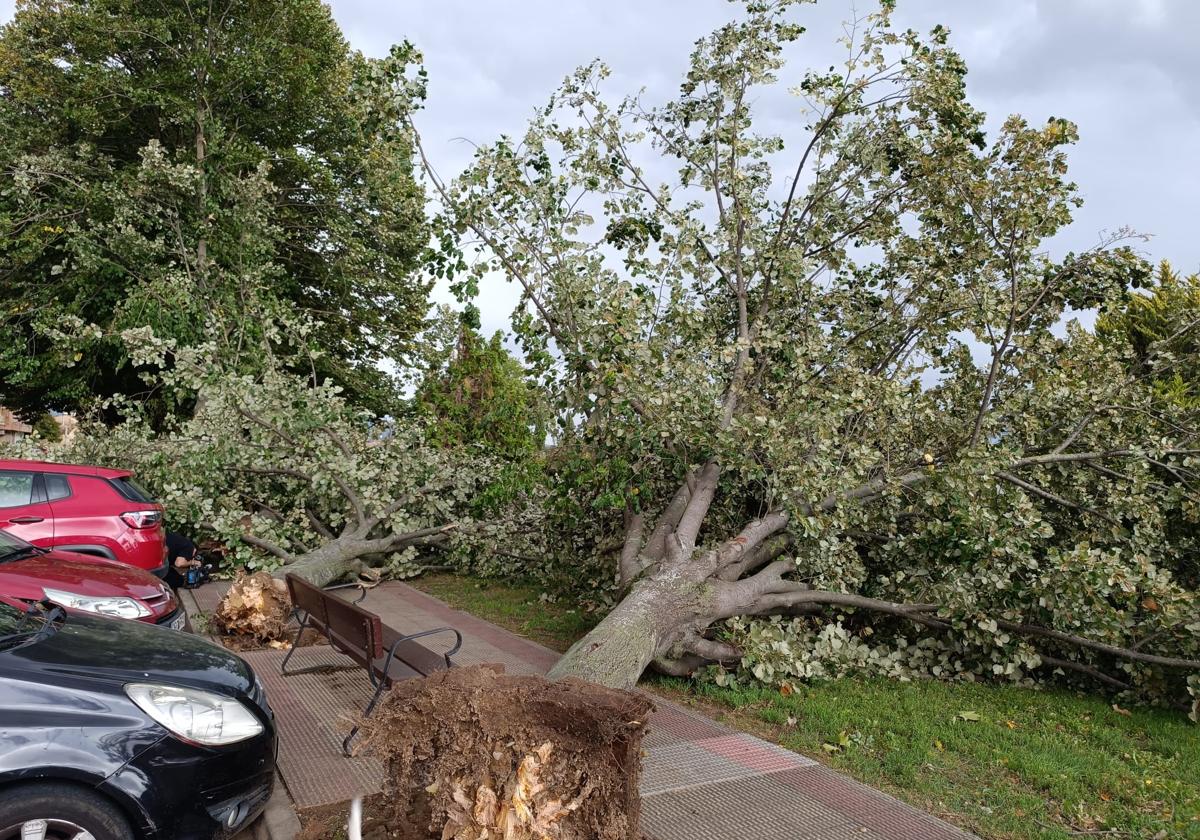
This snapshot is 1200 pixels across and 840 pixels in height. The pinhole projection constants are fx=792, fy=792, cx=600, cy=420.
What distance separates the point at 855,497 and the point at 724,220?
3.20 m

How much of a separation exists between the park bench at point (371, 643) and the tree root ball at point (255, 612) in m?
1.15

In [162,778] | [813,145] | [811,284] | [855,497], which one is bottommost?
[162,778]

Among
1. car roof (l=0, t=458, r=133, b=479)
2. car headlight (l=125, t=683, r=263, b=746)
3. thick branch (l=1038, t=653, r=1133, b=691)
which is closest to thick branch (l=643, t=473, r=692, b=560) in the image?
thick branch (l=1038, t=653, r=1133, b=691)

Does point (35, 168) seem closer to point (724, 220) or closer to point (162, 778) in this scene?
point (724, 220)

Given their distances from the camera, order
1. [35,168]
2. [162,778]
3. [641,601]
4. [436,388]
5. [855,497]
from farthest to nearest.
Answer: [436,388]
[35,168]
[855,497]
[641,601]
[162,778]

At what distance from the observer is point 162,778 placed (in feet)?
10.1

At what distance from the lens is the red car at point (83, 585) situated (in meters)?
5.21

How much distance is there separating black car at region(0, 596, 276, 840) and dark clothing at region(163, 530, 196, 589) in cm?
628

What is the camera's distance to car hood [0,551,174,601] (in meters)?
5.17

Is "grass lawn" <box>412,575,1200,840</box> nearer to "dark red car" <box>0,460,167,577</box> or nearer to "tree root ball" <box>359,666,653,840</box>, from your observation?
"tree root ball" <box>359,666,653,840</box>

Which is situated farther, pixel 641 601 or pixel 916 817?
pixel 641 601

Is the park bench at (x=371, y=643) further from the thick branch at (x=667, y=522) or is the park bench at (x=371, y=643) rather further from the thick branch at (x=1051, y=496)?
the thick branch at (x=1051, y=496)

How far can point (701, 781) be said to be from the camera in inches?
176

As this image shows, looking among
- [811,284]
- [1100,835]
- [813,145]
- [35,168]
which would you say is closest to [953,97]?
[813,145]
